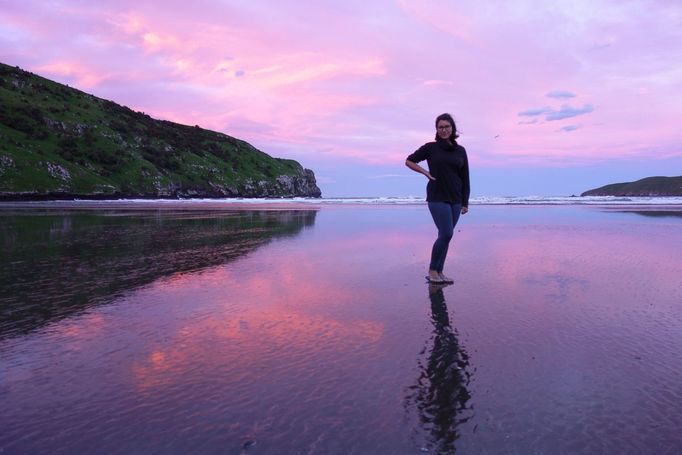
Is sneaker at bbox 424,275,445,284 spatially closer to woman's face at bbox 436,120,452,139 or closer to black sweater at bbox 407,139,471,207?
black sweater at bbox 407,139,471,207

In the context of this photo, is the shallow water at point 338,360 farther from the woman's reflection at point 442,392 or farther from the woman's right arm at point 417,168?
the woman's right arm at point 417,168

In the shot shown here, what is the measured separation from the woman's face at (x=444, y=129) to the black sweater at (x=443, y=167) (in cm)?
12

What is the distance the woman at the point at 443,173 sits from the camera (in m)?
7.99

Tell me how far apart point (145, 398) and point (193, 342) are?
4.23 feet

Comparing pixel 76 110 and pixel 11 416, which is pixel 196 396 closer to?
pixel 11 416

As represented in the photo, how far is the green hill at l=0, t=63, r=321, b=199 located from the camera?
240 feet

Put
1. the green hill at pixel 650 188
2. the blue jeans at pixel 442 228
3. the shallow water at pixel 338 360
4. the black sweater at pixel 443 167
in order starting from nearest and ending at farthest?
the shallow water at pixel 338 360, the blue jeans at pixel 442 228, the black sweater at pixel 443 167, the green hill at pixel 650 188

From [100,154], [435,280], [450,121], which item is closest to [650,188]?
[450,121]

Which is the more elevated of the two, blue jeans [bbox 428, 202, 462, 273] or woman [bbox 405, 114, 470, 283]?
woman [bbox 405, 114, 470, 283]

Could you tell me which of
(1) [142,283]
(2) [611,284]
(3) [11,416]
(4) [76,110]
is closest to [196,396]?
(3) [11,416]

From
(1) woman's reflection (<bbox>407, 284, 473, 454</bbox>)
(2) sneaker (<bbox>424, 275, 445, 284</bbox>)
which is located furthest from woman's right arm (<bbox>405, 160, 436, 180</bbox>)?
(1) woman's reflection (<bbox>407, 284, 473, 454</bbox>)

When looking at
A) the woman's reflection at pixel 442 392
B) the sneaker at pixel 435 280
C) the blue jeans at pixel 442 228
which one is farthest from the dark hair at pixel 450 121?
the woman's reflection at pixel 442 392

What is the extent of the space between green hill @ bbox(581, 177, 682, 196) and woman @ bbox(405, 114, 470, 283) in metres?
100

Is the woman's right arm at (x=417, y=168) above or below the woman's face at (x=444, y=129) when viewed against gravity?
below
